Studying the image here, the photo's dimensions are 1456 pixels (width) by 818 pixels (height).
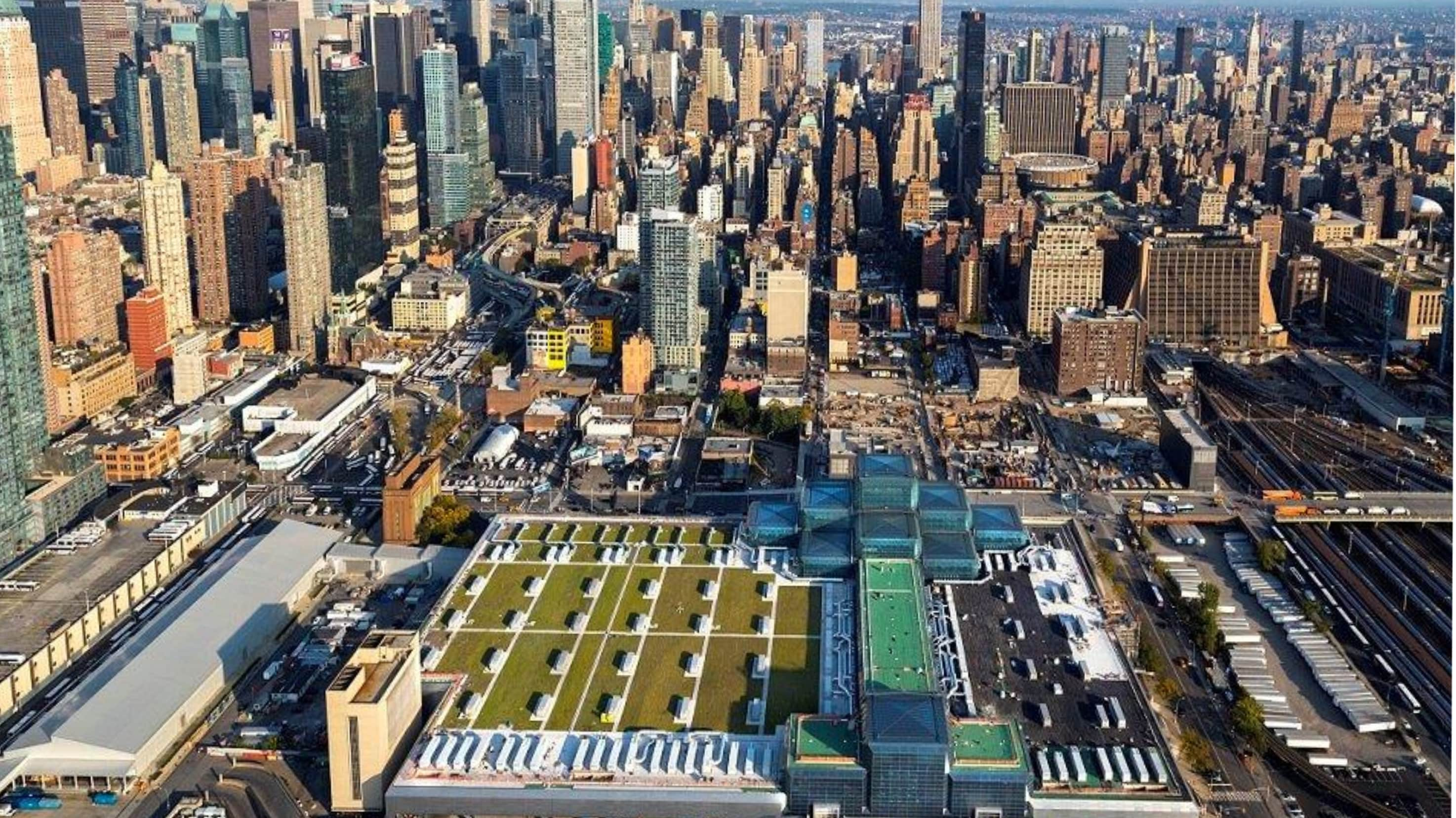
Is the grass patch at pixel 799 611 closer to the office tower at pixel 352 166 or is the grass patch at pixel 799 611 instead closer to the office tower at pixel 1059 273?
the office tower at pixel 1059 273

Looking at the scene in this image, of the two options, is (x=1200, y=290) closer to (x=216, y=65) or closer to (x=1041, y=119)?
(x=1041, y=119)

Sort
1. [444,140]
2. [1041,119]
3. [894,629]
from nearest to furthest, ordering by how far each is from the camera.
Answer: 1. [894,629]
2. [444,140]
3. [1041,119]

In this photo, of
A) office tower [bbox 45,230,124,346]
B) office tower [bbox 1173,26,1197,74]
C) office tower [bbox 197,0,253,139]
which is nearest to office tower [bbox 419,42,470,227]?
office tower [bbox 197,0,253,139]

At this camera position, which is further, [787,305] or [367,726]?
[787,305]

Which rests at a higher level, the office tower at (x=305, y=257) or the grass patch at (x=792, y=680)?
the office tower at (x=305, y=257)

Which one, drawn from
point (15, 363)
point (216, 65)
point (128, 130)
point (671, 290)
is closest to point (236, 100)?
point (216, 65)

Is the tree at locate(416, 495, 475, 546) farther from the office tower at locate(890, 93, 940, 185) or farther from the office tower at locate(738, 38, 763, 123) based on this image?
the office tower at locate(738, 38, 763, 123)

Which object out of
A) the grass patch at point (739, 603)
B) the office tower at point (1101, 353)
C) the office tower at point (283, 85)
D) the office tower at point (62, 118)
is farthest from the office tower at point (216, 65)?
the grass patch at point (739, 603)
